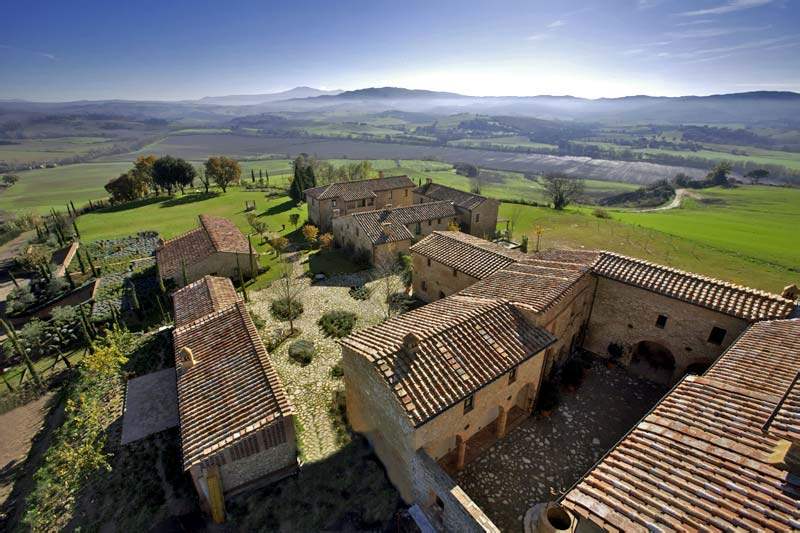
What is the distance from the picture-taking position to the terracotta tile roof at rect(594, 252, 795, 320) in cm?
1728

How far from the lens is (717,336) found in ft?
60.4

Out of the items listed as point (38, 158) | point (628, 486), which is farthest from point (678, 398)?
point (38, 158)

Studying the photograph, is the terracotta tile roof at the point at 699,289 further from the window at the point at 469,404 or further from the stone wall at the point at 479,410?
the window at the point at 469,404

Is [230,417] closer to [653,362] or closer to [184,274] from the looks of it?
[184,274]

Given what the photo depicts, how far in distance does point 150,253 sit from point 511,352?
43476 mm

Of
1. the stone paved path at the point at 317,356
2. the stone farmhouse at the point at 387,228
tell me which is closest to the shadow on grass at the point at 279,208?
the stone farmhouse at the point at 387,228

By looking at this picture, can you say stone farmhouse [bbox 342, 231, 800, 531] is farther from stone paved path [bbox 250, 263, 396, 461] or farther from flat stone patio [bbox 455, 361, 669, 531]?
stone paved path [bbox 250, 263, 396, 461]

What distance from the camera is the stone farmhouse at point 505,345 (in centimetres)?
1282

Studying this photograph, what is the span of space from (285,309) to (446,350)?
17299 mm

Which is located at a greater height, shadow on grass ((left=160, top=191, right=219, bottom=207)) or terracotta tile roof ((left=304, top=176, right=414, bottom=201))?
terracotta tile roof ((left=304, top=176, right=414, bottom=201))

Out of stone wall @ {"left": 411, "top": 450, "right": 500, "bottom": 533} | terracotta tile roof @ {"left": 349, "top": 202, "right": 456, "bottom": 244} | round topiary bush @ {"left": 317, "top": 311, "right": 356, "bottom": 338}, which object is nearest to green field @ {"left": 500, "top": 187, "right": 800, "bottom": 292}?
terracotta tile roof @ {"left": 349, "top": 202, "right": 456, "bottom": 244}

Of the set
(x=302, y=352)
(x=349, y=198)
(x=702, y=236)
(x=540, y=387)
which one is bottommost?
(x=702, y=236)

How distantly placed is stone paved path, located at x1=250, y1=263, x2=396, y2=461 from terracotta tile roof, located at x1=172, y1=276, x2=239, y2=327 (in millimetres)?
3689

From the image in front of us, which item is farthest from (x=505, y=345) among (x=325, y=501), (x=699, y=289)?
(x=699, y=289)
